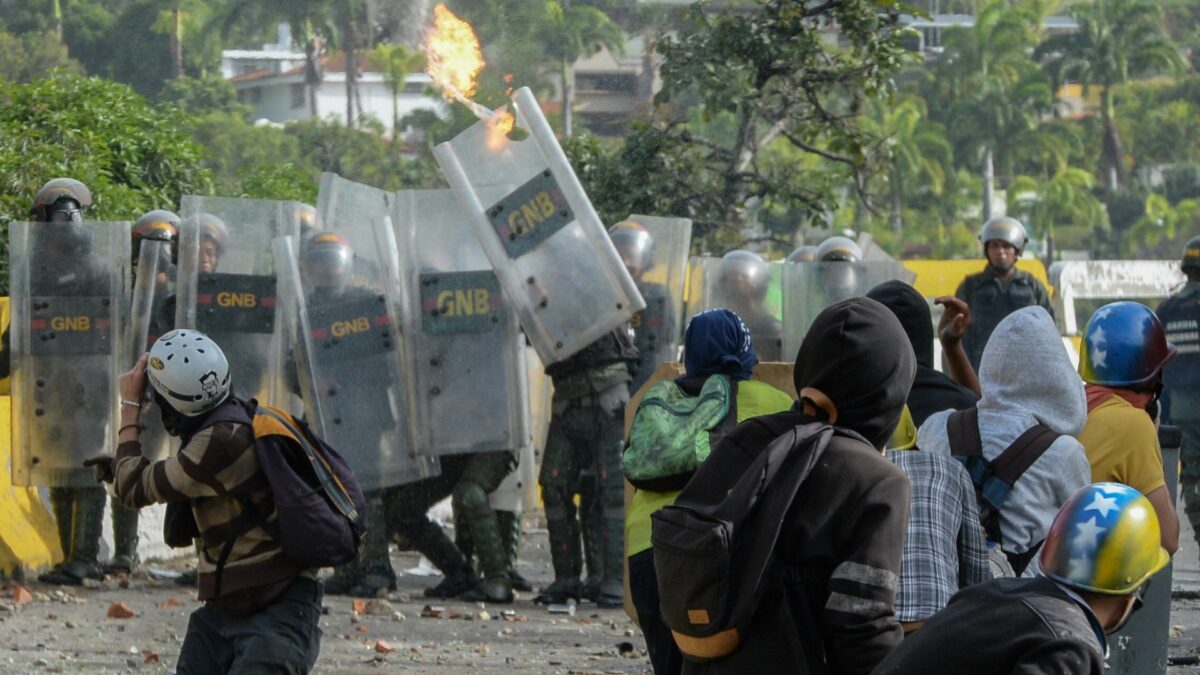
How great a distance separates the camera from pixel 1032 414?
4.44 metres

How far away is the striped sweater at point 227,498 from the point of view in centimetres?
470

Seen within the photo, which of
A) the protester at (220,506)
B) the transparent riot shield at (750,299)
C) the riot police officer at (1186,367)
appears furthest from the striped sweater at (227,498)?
the riot police officer at (1186,367)

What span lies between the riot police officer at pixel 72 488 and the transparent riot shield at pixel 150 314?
23cm

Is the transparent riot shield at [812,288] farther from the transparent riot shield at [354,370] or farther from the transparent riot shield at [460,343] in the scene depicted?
the transparent riot shield at [354,370]

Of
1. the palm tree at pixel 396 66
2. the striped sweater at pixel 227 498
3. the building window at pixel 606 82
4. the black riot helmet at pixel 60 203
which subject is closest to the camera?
the striped sweater at pixel 227 498

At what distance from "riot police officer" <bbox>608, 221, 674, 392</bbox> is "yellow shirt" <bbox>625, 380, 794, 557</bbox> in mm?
4236

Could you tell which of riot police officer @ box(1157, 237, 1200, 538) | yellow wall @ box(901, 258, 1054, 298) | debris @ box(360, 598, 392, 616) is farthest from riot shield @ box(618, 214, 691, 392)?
yellow wall @ box(901, 258, 1054, 298)

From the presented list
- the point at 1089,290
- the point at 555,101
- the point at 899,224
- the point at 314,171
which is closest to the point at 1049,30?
the point at 899,224

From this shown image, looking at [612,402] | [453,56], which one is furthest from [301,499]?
[453,56]

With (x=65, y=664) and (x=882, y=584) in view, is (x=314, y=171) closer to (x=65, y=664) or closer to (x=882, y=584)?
(x=65, y=664)

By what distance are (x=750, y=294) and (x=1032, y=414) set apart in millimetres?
5734

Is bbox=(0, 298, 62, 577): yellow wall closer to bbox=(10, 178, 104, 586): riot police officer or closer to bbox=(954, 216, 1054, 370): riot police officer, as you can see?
bbox=(10, 178, 104, 586): riot police officer

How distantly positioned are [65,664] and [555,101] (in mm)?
27326

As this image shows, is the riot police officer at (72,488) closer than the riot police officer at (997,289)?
Yes
